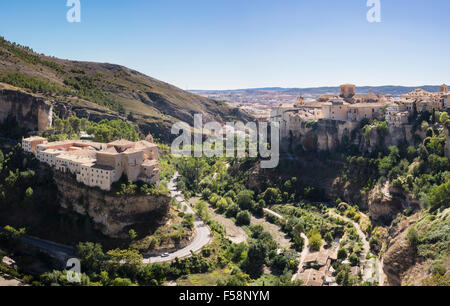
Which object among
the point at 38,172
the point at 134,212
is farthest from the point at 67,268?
the point at 38,172

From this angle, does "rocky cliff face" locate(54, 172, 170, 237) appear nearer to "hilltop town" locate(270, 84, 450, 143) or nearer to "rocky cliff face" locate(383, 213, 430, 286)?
"rocky cliff face" locate(383, 213, 430, 286)

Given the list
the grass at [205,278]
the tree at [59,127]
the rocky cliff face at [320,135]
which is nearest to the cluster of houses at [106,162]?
the grass at [205,278]

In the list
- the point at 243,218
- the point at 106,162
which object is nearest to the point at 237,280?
the point at 243,218

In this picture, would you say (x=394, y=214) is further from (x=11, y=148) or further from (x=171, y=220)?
(x=11, y=148)

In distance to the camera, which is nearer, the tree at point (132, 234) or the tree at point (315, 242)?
the tree at point (132, 234)

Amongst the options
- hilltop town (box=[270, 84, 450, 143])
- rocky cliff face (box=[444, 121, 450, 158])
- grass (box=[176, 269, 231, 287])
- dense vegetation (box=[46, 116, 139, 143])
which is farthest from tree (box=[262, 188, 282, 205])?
dense vegetation (box=[46, 116, 139, 143])

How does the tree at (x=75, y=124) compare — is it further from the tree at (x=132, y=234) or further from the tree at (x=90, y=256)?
the tree at (x=90, y=256)
